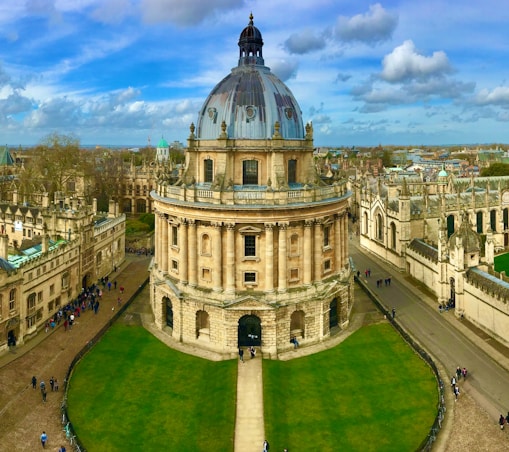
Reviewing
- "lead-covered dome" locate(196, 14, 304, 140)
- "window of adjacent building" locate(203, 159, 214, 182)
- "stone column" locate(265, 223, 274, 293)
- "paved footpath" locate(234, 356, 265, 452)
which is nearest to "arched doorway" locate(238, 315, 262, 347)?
"paved footpath" locate(234, 356, 265, 452)

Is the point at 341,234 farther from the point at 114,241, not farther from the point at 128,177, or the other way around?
the point at 128,177

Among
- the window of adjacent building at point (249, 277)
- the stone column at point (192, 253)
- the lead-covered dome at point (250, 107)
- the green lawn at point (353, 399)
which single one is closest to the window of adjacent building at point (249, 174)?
the lead-covered dome at point (250, 107)

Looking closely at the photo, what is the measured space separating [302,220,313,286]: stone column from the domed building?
0.28ft

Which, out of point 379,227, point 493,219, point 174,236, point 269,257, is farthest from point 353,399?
point 493,219

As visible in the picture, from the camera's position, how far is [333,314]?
145ft

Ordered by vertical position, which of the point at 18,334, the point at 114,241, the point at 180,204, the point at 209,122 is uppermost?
the point at 209,122

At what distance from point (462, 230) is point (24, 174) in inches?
3088

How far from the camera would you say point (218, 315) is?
3994 centimetres

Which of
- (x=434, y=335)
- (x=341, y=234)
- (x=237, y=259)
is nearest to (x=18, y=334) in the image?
(x=237, y=259)

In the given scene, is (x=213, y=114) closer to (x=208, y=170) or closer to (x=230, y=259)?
(x=208, y=170)

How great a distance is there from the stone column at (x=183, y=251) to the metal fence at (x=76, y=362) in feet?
28.0

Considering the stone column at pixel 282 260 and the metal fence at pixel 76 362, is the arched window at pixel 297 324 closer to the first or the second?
the stone column at pixel 282 260

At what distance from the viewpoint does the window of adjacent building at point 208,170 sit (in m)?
42.9

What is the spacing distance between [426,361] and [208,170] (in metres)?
24.0
